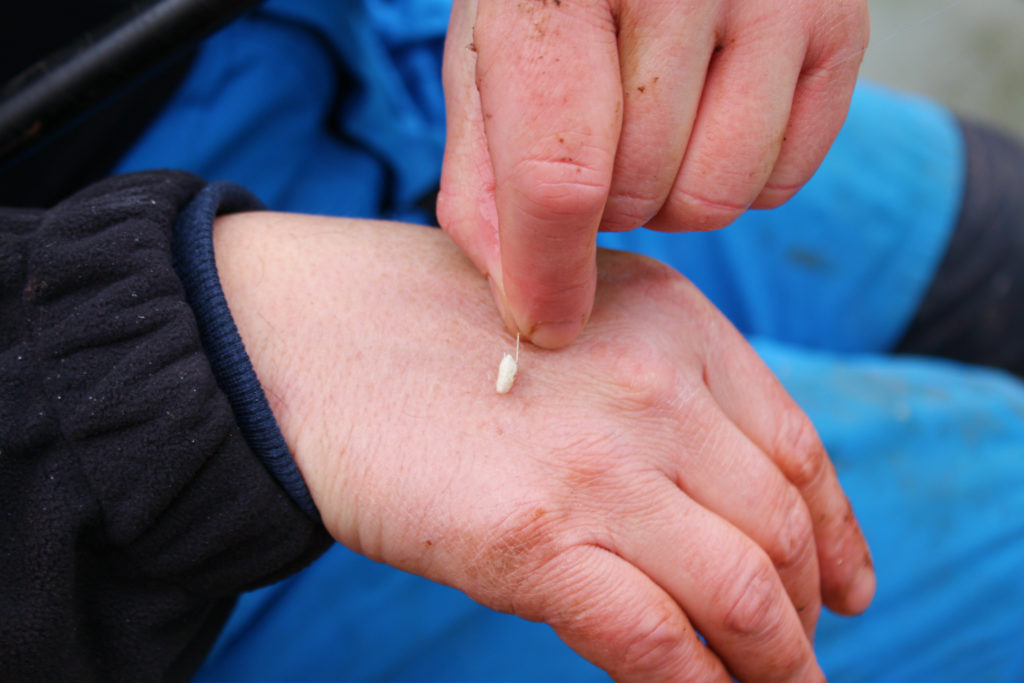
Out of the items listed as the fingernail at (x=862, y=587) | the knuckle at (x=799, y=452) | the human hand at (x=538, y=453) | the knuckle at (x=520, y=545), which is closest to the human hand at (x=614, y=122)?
the human hand at (x=538, y=453)

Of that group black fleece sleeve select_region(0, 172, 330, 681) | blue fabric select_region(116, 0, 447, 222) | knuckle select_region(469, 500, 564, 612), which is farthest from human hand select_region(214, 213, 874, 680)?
blue fabric select_region(116, 0, 447, 222)

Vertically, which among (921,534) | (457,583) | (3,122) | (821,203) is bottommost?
(921,534)

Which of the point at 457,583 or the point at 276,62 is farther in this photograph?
the point at 276,62

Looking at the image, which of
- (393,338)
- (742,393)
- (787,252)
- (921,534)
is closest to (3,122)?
(393,338)

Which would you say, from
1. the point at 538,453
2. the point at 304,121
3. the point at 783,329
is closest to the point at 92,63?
the point at 304,121

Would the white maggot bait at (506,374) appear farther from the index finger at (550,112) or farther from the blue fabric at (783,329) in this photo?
the blue fabric at (783,329)

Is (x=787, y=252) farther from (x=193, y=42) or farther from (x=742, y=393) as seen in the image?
(x=193, y=42)

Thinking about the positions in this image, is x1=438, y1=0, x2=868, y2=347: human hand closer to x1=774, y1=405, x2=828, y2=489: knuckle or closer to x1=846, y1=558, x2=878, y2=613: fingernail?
x1=774, y1=405, x2=828, y2=489: knuckle
